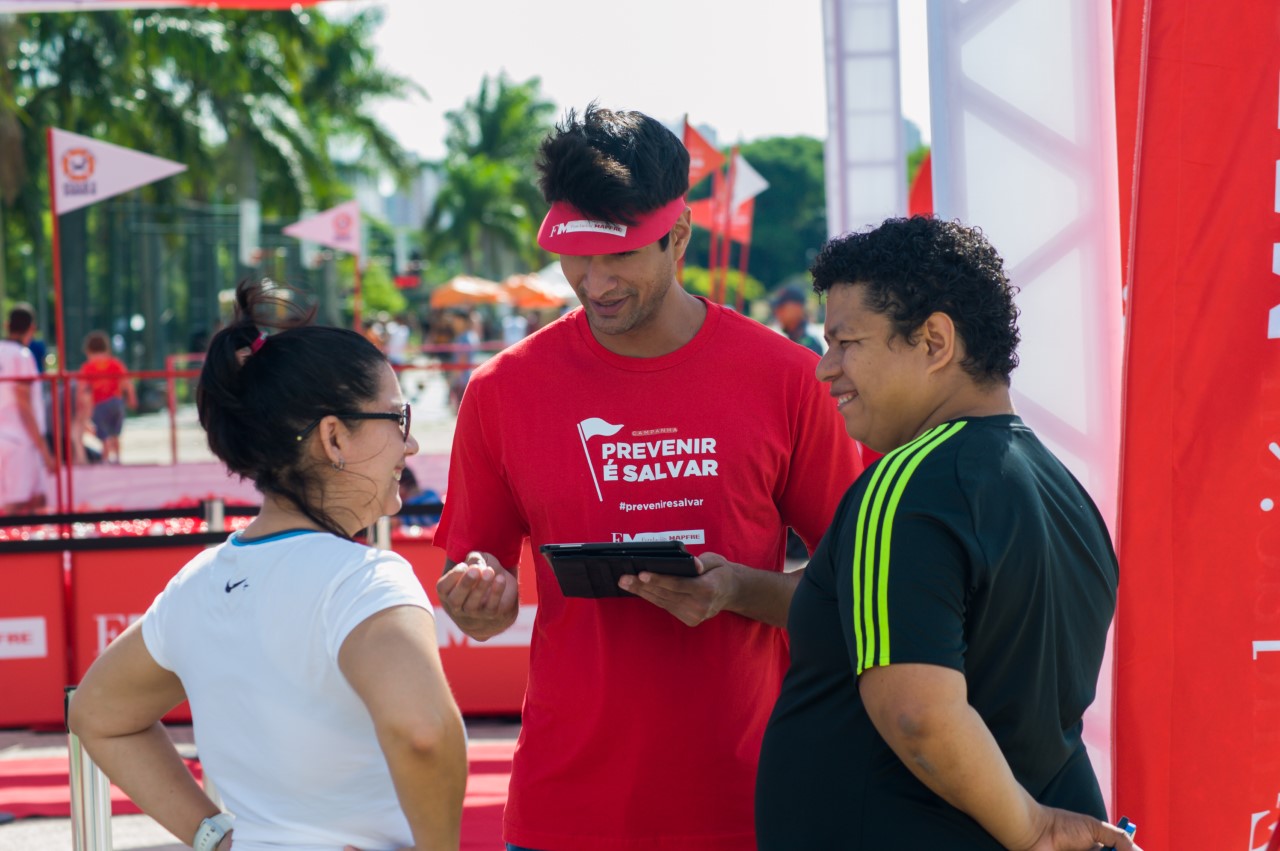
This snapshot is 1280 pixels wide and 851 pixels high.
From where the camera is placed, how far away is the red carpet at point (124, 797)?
5.29 m

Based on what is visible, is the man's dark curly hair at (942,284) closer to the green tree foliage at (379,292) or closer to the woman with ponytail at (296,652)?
the woman with ponytail at (296,652)

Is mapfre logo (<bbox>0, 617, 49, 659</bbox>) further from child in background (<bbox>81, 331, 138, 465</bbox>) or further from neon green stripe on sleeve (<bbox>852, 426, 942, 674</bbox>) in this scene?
neon green stripe on sleeve (<bbox>852, 426, 942, 674</bbox>)

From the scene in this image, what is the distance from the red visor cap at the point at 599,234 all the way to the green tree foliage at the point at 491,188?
60.1 meters

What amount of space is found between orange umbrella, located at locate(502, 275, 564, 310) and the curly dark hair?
37.7 meters

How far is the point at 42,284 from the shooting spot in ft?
85.1

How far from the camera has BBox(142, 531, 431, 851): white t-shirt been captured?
1.82m

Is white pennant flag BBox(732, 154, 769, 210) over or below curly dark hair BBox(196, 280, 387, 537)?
over

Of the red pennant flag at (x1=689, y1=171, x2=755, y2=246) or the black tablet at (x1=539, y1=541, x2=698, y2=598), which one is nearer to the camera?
the black tablet at (x1=539, y1=541, x2=698, y2=598)

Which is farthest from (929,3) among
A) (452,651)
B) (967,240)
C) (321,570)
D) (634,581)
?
(452,651)

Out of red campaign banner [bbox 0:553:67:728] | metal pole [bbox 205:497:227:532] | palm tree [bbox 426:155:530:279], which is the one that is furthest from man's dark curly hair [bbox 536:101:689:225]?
palm tree [bbox 426:155:530:279]

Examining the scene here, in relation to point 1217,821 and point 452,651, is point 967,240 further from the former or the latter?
point 452,651

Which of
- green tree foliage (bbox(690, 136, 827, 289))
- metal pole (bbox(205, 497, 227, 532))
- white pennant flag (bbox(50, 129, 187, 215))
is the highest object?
green tree foliage (bbox(690, 136, 827, 289))

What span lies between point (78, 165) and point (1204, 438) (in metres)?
8.91

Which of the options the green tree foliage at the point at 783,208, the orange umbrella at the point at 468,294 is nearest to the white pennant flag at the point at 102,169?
the orange umbrella at the point at 468,294
